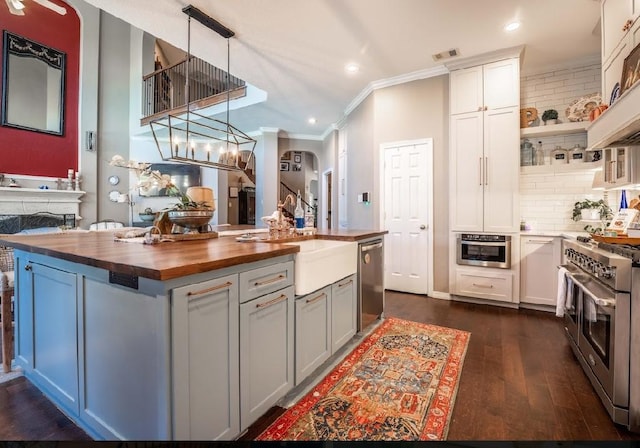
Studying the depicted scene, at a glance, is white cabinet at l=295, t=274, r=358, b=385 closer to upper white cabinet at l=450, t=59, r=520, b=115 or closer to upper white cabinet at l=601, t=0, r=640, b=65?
upper white cabinet at l=601, t=0, r=640, b=65

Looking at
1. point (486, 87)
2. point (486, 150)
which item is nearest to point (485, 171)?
point (486, 150)

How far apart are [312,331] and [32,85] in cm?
661

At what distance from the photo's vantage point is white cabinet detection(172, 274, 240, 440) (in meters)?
1.11

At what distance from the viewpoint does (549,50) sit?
3.38m

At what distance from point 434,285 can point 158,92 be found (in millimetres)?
7277

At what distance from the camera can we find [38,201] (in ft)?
16.9

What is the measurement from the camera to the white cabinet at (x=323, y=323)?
1812 millimetres

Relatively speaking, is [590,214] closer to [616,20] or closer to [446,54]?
[616,20]

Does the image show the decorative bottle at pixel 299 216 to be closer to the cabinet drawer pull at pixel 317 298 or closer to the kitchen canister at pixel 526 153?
the cabinet drawer pull at pixel 317 298

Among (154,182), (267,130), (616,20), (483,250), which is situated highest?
(267,130)

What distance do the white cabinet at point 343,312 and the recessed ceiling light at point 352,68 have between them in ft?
9.09

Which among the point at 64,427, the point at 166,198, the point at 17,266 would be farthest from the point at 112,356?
the point at 166,198

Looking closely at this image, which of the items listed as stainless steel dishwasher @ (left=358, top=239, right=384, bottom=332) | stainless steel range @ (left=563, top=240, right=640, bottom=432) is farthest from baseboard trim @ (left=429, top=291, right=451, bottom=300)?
stainless steel range @ (left=563, top=240, right=640, bottom=432)

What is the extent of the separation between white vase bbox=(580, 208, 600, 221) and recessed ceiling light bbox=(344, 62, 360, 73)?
10.2ft
